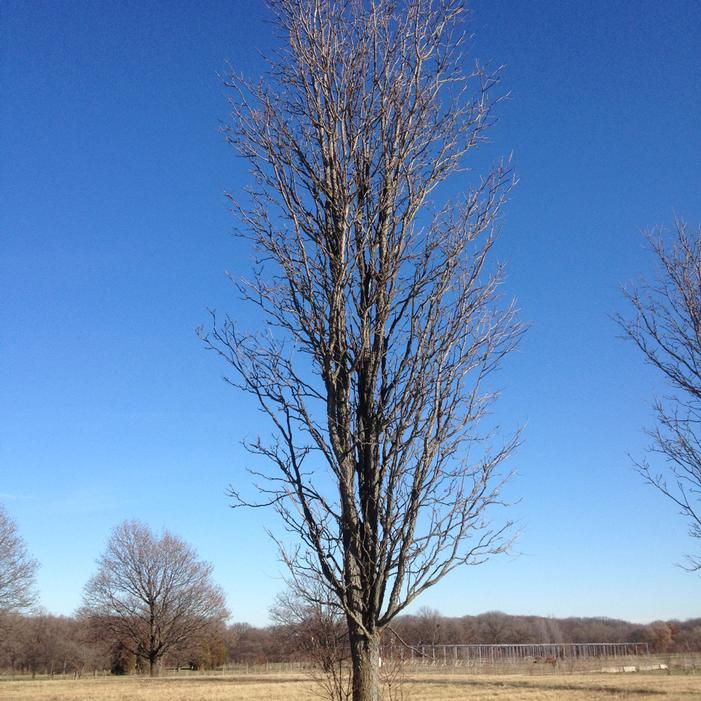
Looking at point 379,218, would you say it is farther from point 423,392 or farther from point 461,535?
point 461,535

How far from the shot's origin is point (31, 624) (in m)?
57.5

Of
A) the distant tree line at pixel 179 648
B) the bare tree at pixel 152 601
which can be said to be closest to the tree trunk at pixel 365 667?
the distant tree line at pixel 179 648

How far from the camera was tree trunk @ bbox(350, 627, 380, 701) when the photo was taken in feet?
14.8

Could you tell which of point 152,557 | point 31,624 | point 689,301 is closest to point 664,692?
point 689,301

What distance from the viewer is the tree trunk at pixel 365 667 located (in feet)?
14.8

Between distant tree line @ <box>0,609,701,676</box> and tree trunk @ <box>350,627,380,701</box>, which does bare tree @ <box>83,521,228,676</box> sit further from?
tree trunk @ <box>350,627,380,701</box>

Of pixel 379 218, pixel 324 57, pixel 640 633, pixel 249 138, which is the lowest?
pixel 640 633

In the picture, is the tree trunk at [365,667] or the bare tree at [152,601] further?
the bare tree at [152,601]

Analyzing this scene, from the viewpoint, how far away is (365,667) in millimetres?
4621

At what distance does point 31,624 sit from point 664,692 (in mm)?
47528

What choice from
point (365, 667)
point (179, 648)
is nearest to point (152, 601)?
point (179, 648)

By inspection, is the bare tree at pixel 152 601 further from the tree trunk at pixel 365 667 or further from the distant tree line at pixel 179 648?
the tree trunk at pixel 365 667

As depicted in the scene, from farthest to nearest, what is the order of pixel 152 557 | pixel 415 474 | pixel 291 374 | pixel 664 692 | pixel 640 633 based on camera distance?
pixel 640 633 → pixel 152 557 → pixel 664 692 → pixel 291 374 → pixel 415 474

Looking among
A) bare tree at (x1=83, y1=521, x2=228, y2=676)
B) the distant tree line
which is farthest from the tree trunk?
bare tree at (x1=83, y1=521, x2=228, y2=676)
